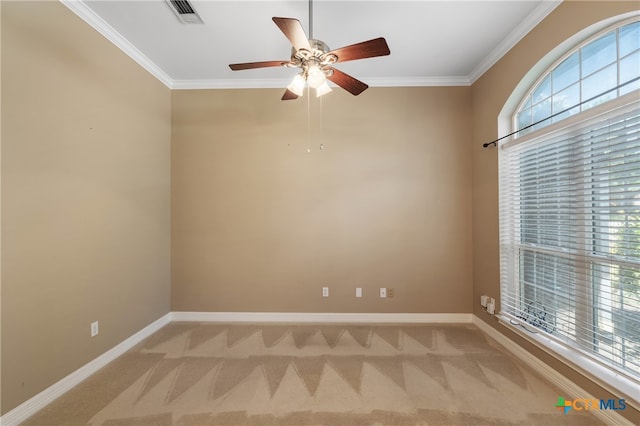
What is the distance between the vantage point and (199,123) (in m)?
3.02

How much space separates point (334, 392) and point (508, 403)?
1.24m

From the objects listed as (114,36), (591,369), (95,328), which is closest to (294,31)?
(114,36)

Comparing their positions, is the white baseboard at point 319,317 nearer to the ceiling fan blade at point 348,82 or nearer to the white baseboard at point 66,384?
the white baseboard at point 66,384

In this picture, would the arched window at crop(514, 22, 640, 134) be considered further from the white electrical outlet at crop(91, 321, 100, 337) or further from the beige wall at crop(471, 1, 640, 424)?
the white electrical outlet at crop(91, 321, 100, 337)

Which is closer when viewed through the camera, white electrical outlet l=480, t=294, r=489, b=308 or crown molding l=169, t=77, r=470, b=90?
white electrical outlet l=480, t=294, r=489, b=308

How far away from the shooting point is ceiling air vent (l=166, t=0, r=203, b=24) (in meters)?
1.87

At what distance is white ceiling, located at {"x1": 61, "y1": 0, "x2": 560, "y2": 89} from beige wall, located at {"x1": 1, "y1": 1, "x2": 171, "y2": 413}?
294mm

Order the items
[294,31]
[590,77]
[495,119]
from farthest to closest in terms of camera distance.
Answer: [495,119]
[590,77]
[294,31]

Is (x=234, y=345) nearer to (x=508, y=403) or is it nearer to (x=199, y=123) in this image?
(x=508, y=403)

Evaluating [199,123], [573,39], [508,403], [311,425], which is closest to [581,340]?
[508,403]

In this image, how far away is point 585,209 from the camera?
5.67 ft

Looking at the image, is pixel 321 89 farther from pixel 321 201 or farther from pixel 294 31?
pixel 321 201

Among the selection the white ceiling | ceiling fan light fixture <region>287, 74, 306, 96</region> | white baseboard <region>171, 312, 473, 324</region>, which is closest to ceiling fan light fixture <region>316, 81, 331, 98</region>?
ceiling fan light fixture <region>287, 74, 306, 96</region>

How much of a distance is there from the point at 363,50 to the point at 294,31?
41cm
